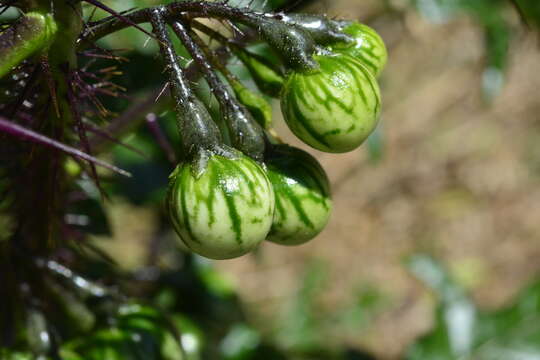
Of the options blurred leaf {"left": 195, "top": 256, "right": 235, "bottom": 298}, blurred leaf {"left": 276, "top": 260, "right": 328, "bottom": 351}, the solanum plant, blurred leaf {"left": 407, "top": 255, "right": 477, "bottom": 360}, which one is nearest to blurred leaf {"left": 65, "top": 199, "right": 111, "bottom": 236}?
the solanum plant

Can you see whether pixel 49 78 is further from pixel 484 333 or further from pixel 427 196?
pixel 427 196

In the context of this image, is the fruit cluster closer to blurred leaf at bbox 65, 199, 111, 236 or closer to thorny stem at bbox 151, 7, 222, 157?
thorny stem at bbox 151, 7, 222, 157

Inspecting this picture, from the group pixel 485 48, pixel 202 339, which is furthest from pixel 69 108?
pixel 485 48

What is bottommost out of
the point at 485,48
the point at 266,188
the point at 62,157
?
the point at 62,157

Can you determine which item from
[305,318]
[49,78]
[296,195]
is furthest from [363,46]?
[305,318]

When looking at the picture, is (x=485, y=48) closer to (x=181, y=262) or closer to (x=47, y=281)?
(x=181, y=262)

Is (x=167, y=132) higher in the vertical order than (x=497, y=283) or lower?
higher
